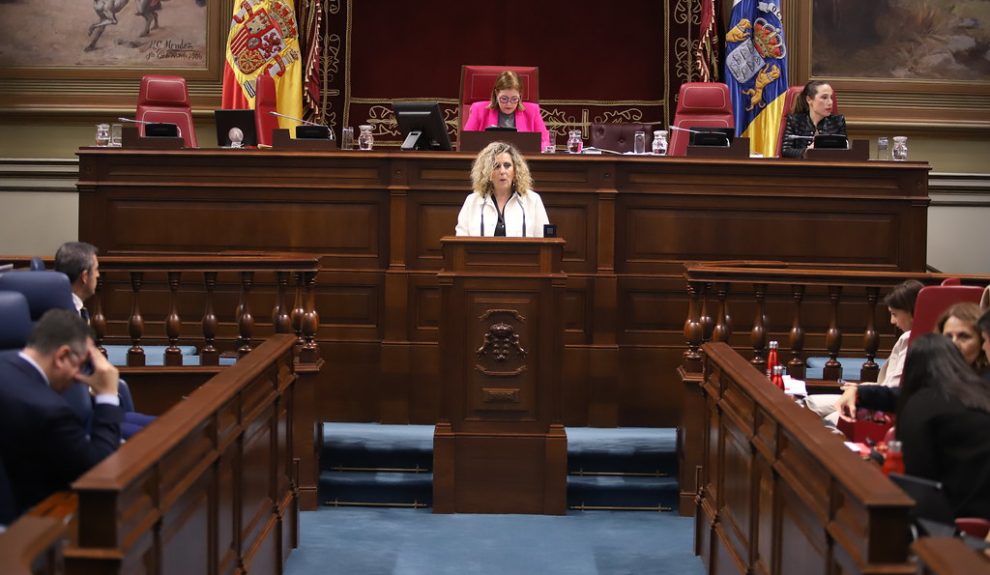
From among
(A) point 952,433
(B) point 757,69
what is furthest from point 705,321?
(B) point 757,69

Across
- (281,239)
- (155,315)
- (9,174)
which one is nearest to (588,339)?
(281,239)

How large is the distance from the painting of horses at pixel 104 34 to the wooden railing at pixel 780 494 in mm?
6295

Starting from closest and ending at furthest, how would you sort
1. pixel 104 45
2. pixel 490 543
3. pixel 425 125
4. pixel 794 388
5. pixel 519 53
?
pixel 794 388, pixel 490 543, pixel 425 125, pixel 104 45, pixel 519 53

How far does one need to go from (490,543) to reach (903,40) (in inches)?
251

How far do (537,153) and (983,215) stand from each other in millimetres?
4400

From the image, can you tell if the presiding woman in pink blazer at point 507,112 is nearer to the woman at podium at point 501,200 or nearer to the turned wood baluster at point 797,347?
the woman at podium at point 501,200

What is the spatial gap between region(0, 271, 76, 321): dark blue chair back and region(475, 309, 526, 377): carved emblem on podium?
2.41 metres

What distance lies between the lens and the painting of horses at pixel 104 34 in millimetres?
10383

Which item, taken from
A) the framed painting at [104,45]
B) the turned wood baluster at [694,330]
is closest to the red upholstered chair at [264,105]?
the framed painting at [104,45]

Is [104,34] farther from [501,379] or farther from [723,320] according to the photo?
[723,320]

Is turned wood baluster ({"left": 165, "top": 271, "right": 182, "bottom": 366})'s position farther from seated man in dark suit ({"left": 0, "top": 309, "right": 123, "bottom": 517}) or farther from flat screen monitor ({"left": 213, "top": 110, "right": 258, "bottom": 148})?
seated man in dark suit ({"left": 0, "top": 309, "right": 123, "bottom": 517})

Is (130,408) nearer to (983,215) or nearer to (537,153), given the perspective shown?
(537,153)

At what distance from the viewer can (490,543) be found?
5.78 metres

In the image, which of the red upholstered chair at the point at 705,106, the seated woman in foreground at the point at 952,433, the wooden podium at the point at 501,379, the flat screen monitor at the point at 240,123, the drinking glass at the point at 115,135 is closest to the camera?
the seated woman in foreground at the point at 952,433
